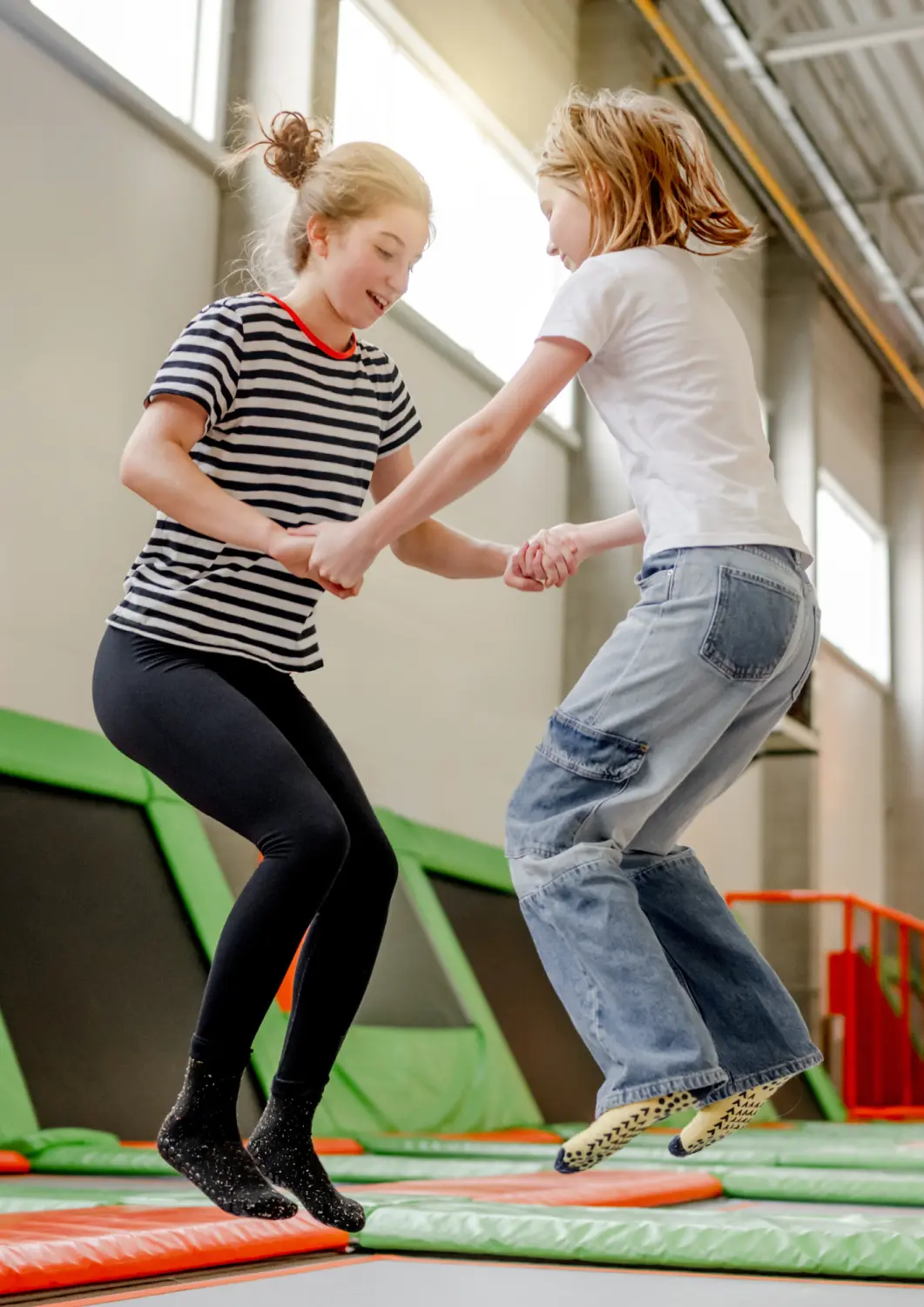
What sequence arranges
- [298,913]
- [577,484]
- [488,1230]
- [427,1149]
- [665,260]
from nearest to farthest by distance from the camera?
[298,913], [665,260], [488,1230], [427,1149], [577,484]

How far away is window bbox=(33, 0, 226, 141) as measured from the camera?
439 centimetres

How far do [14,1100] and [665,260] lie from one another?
7.22ft

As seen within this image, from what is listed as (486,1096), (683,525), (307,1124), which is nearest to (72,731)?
(486,1096)

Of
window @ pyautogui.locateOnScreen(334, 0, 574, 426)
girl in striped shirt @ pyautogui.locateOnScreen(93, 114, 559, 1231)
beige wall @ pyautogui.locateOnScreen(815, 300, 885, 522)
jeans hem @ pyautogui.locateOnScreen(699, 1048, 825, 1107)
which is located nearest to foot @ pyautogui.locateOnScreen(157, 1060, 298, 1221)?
girl in striped shirt @ pyautogui.locateOnScreen(93, 114, 559, 1231)

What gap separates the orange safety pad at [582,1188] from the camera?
244 centimetres

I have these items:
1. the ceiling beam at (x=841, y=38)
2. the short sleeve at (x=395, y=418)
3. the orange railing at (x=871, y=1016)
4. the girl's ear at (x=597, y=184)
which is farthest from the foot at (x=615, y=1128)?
the ceiling beam at (x=841, y=38)

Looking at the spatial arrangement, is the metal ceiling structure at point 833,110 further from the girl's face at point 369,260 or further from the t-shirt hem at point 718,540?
the t-shirt hem at point 718,540

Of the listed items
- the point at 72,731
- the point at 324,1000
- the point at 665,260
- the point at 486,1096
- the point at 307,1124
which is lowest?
the point at 486,1096

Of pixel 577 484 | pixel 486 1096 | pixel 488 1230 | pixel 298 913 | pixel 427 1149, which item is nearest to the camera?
pixel 298 913

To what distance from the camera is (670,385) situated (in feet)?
5.66

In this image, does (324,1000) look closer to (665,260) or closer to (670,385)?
(670,385)

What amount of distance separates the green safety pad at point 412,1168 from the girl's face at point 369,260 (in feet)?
5.58

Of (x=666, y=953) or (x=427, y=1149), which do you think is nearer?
(x=666, y=953)

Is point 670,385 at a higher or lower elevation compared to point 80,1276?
higher
